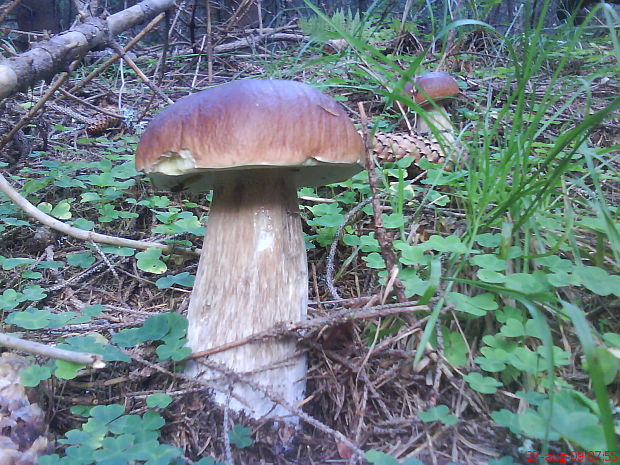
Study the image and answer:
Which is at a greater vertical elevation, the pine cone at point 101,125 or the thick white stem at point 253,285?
the thick white stem at point 253,285

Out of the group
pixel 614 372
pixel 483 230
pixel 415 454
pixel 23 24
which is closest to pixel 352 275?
pixel 483 230

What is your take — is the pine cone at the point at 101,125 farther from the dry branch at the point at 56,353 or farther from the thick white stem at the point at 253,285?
the dry branch at the point at 56,353

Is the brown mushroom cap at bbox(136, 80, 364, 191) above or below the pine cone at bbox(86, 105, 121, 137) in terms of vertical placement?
above

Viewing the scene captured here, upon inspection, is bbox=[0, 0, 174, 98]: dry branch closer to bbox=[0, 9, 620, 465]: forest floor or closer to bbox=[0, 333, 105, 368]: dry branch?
bbox=[0, 9, 620, 465]: forest floor

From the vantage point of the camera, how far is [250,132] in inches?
43.1

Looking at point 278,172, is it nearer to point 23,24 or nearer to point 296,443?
point 296,443

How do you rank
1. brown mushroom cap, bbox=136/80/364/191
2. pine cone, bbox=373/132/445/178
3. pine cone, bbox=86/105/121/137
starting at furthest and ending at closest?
pine cone, bbox=86/105/121/137 → pine cone, bbox=373/132/445/178 → brown mushroom cap, bbox=136/80/364/191

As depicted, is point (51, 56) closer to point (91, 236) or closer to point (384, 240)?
point (91, 236)

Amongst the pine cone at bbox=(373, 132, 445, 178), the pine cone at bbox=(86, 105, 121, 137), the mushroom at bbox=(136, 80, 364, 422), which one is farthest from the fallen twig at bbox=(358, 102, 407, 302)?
the pine cone at bbox=(86, 105, 121, 137)

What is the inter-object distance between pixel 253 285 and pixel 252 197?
0.28 metres

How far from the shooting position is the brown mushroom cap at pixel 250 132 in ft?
3.60

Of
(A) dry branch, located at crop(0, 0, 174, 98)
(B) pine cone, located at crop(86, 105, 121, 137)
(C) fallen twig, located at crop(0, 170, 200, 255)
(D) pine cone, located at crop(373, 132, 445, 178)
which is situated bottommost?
(B) pine cone, located at crop(86, 105, 121, 137)

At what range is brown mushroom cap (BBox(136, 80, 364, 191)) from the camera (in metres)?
1.10

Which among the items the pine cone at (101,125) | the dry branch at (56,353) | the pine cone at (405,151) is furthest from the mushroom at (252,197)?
the pine cone at (101,125)
